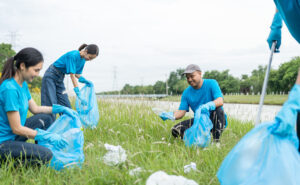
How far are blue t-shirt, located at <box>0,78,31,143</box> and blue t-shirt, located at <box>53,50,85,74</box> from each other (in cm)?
156

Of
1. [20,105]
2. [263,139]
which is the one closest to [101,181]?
[20,105]

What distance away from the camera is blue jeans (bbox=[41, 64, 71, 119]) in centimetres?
373

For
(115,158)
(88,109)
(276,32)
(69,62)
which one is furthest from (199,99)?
(69,62)

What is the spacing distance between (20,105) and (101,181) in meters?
0.96

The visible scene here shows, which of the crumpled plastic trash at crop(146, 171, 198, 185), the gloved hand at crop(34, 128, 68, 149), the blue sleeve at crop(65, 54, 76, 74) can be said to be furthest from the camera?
the blue sleeve at crop(65, 54, 76, 74)

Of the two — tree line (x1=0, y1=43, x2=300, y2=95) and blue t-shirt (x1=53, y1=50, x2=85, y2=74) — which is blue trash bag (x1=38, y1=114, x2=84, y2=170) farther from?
tree line (x1=0, y1=43, x2=300, y2=95)

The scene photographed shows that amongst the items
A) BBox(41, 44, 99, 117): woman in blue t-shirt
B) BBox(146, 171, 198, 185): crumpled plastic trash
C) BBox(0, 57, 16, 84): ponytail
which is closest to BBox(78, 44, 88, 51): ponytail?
BBox(41, 44, 99, 117): woman in blue t-shirt

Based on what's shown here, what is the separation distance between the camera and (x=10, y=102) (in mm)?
2117

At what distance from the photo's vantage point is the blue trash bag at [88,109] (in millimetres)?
3992

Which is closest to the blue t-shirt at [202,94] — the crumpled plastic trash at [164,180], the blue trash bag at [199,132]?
the blue trash bag at [199,132]

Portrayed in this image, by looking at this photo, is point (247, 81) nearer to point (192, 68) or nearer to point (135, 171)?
point (192, 68)

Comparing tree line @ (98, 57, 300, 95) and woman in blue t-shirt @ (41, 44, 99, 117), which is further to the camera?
tree line @ (98, 57, 300, 95)

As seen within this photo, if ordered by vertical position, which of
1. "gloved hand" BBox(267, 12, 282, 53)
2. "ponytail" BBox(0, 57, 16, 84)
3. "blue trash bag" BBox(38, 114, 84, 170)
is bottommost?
"blue trash bag" BBox(38, 114, 84, 170)

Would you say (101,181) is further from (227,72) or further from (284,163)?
(227,72)
